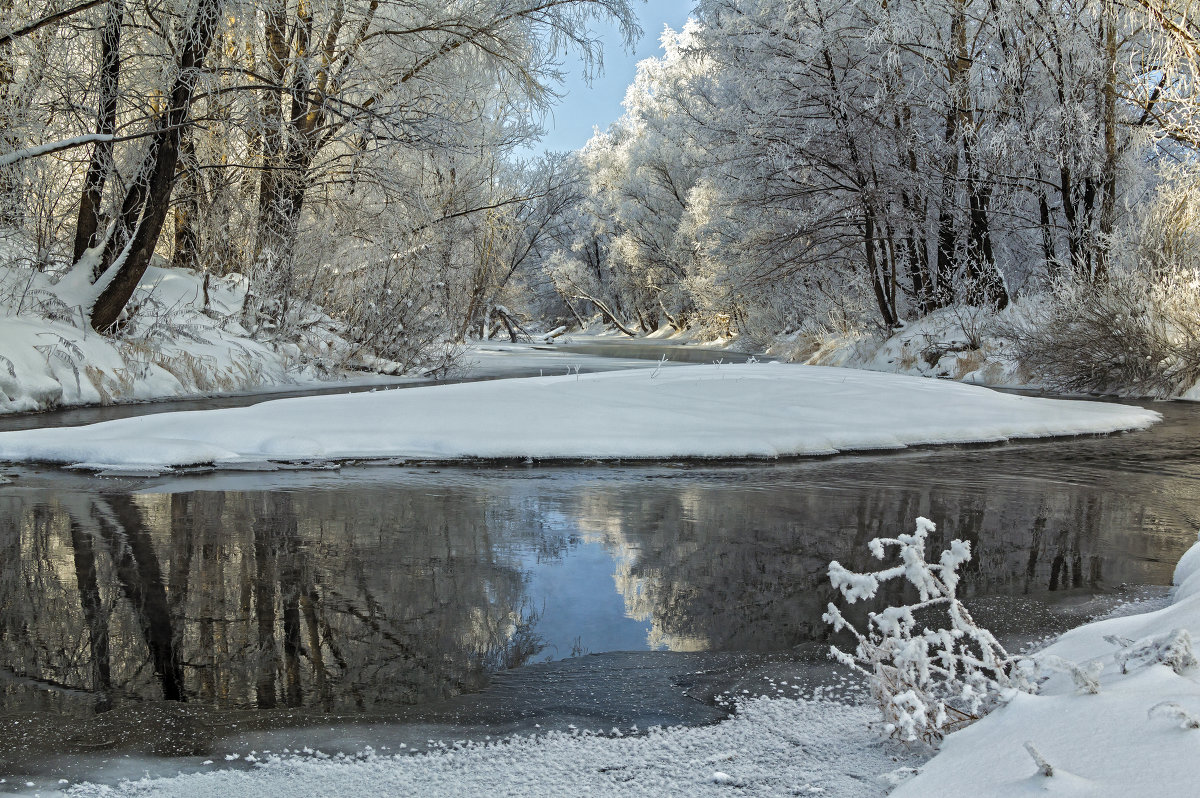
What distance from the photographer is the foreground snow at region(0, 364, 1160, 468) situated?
6379 mm

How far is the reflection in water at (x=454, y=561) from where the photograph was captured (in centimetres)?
270

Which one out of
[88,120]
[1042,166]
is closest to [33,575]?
[88,120]

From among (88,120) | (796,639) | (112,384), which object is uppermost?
(88,120)

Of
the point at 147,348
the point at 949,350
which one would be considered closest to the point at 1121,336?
the point at 949,350

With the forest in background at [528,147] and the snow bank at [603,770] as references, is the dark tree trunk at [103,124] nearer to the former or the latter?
the forest in background at [528,147]

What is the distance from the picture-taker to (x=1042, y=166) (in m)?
15.4

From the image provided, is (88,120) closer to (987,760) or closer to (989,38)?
(987,760)

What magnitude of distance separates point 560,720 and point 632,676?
0.37 m

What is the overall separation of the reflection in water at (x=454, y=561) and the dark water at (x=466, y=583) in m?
0.02

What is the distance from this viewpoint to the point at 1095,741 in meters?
1.68

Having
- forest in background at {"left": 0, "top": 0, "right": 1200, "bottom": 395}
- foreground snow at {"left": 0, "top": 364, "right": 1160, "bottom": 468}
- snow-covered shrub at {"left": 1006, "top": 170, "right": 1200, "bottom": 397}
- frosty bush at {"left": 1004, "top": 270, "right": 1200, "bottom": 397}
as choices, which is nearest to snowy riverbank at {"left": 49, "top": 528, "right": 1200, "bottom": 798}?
foreground snow at {"left": 0, "top": 364, "right": 1160, "bottom": 468}

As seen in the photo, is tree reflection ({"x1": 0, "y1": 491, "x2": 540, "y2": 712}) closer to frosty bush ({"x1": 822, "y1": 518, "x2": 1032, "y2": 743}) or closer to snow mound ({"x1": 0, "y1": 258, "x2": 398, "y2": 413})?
frosty bush ({"x1": 822, "y1": 518, "x2": 1032, "y2": 743})

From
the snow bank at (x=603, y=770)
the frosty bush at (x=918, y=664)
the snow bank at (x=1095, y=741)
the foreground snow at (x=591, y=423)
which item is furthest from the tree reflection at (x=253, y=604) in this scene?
the foreground snow at (x=591, y=423)

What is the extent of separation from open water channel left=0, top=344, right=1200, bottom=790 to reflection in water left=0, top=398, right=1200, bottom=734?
0.05ft
